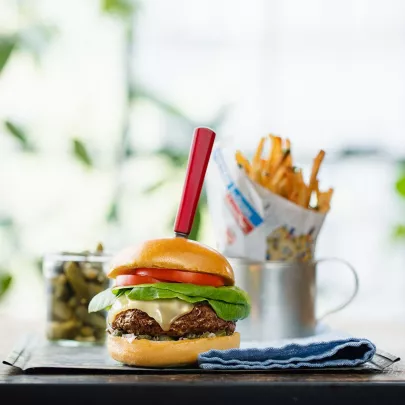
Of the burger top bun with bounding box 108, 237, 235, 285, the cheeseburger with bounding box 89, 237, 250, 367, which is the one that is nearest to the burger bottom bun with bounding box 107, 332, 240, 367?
the cheeseburger with bounding box 89, 237, 250, 367

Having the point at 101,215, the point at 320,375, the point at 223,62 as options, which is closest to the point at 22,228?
the point at 101,215

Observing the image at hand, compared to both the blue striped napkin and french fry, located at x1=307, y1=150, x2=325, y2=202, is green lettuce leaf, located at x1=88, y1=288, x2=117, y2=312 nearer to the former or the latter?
the blue striped napkin

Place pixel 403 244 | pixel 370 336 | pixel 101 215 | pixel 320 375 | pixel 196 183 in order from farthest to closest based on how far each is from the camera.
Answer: pixel 403 244 → pixel 101 215 → pixel 370 336 → pixel 196 183 → pixel 320 375

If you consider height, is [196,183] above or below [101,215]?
below

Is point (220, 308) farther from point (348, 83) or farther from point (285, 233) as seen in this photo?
point (348, 83)

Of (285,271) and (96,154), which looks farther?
(96,154)
